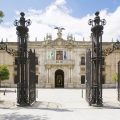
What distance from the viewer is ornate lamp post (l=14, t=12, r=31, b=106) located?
1844 cm

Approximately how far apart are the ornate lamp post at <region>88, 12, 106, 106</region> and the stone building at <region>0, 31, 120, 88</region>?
36903mm

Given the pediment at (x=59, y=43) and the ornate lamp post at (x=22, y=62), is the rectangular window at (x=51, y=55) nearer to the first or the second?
the pediment at (x=59, y=43)

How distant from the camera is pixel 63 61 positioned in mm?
56562

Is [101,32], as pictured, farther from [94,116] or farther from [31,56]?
[94,116]

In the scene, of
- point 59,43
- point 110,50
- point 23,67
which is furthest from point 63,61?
point 23,67

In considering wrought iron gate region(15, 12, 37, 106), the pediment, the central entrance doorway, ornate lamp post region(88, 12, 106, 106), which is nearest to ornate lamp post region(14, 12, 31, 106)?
wrought iron gate region(15, 12, 37, 106)

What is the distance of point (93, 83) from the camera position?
735 inches

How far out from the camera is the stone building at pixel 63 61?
184ft

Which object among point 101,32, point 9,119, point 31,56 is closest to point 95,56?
point 101,32

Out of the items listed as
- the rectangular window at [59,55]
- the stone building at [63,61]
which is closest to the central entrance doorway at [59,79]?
the stone building at [63,61]

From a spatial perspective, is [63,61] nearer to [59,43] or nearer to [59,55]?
[59,55]

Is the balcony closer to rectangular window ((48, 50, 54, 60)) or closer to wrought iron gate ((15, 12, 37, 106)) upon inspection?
rectangular window ((48, 50, 54, 60))

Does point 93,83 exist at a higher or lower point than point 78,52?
lower

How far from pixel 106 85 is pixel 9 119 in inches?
1703
